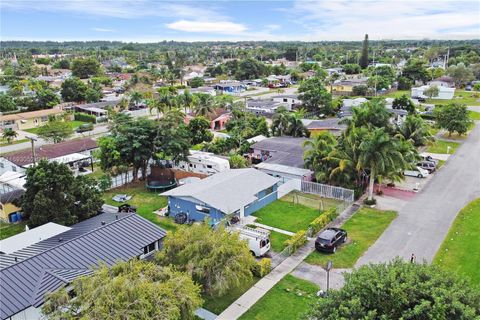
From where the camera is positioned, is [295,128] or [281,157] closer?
[281,157]

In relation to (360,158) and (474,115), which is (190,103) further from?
(474,115)

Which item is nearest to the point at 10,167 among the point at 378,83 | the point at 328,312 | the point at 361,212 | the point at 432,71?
the point at 361,212

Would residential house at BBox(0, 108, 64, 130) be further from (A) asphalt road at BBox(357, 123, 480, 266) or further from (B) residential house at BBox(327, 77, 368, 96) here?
(B) residential house at BBox(327, 77, 368, 96)

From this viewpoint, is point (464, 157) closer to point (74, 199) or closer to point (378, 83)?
point (74, 199)

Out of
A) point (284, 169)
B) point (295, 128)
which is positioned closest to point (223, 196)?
point (284, 169)

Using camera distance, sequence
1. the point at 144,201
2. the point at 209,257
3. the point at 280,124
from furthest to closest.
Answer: the point at 280,124 → the point at 144,201 → the point at 209,257

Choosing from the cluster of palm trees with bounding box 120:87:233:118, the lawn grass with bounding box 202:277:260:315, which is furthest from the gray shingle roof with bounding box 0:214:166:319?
the cluster of palm trees with bounding box 120:87:233:118
